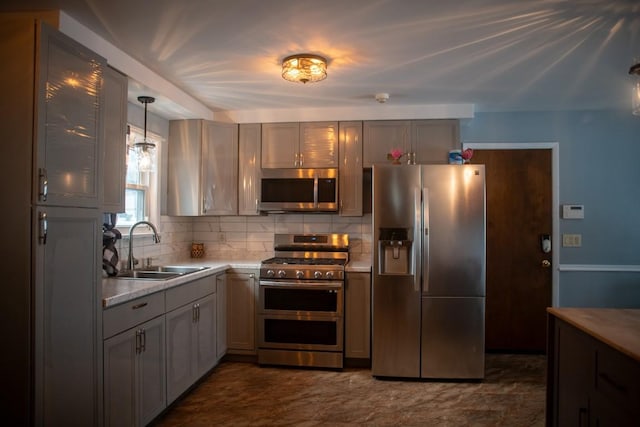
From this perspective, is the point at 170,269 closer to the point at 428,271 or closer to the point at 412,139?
the point at 428,271

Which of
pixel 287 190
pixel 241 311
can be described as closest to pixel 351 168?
pixel 287 190

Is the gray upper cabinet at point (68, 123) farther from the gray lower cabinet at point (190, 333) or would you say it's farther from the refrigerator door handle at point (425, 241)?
the refrigerator door handle at point (425, 241)

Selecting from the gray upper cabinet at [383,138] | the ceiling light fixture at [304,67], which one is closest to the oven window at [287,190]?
the gray upper cabinet at [383,138]

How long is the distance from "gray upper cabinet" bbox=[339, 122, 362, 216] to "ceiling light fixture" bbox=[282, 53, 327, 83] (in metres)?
1.13

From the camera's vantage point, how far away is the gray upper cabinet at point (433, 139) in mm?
3605

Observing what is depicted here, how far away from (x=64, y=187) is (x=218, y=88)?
171 cm

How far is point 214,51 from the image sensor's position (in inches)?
96.9

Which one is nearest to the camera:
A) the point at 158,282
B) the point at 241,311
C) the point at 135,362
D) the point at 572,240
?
the point at 135,362

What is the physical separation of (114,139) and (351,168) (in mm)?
2079

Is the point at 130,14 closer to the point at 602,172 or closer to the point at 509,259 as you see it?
the point at 509,259

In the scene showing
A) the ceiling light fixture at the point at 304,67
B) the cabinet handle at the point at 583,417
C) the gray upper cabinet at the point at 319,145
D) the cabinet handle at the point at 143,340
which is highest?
the ceiling light fixture at the point at 304,67

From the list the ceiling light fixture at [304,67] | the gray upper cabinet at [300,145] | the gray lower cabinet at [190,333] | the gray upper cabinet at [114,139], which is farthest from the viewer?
the gray upper cabinet at [300,145]

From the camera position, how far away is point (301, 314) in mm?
3398

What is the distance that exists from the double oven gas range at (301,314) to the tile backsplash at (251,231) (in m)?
0.62
